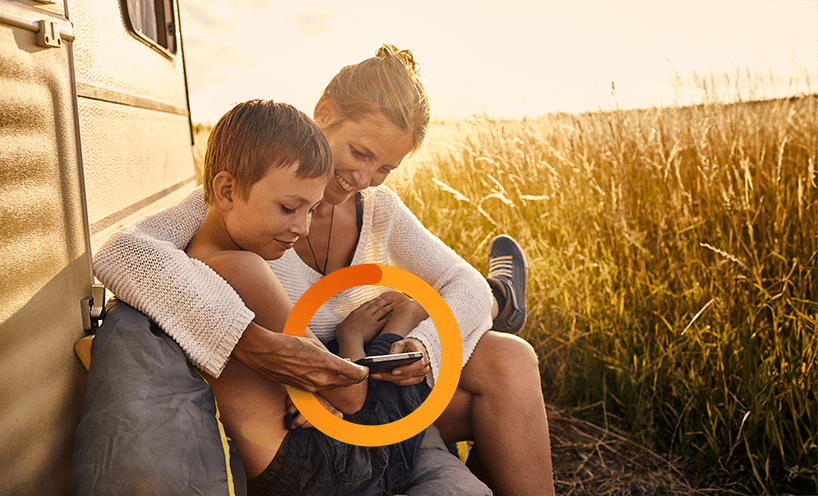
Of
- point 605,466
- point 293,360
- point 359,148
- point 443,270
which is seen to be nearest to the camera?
point 293,360

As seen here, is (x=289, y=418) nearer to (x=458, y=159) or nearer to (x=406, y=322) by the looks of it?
(x=406, y=322)

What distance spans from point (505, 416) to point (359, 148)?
821 millimetres

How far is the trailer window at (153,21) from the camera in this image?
79.1 inches

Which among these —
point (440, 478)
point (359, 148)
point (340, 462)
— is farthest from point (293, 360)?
point (359, 148)

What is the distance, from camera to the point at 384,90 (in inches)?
57.0

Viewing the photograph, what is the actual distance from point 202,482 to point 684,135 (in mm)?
3017

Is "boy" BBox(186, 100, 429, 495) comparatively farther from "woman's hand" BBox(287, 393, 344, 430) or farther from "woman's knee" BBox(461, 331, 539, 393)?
"woman's knee" BBox(461, 331, 539, 393)

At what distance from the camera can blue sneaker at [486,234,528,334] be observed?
214 centimetres

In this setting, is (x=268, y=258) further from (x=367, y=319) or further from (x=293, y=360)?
(x=367, y=319)

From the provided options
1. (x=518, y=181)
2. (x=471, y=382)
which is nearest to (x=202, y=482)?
(x=471, y=382)

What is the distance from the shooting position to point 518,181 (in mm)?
3365

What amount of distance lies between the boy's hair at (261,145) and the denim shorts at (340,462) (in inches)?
20.1

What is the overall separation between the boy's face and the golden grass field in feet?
2.39

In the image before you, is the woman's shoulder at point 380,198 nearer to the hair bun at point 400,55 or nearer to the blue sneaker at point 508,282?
the hair bun at point 400,55
